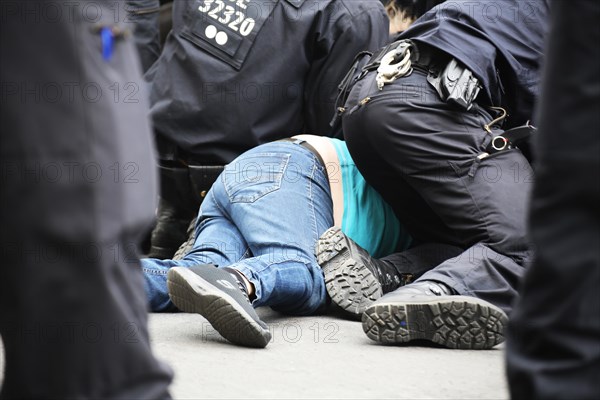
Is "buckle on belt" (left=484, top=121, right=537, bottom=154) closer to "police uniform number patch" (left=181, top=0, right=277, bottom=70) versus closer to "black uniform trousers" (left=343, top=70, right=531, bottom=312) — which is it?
"black uniform trousers" (left=343, top=70, right=531, bottom=312)

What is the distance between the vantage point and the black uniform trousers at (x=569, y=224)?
132cm

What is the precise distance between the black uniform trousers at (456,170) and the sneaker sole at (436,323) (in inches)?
7.2

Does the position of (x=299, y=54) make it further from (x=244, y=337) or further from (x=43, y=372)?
(x=43, y=372)

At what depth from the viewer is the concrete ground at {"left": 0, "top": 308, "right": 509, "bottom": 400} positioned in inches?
91.0

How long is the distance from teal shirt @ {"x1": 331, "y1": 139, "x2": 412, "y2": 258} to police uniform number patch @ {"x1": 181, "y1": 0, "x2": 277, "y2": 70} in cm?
63

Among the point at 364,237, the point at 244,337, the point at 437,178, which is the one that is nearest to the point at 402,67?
the point at 437,178

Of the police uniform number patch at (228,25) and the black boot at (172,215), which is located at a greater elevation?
the police uniform number patch at (228,25)

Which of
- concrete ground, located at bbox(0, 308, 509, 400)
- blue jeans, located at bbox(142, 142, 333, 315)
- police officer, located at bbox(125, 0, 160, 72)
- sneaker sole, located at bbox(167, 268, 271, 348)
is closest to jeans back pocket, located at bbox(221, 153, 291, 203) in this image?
blue jeans, located at bbox(142, 142, 333, 315)

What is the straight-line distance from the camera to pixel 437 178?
3.08 meters

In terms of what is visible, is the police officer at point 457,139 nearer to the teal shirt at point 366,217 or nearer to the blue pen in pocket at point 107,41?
the teal shirt at point 366,217

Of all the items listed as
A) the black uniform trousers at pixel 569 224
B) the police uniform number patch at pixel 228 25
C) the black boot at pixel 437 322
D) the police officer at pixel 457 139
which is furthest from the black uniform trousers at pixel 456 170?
the black uniform trousers at pixel 569 224

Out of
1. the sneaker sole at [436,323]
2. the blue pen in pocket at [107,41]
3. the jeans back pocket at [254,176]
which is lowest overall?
the sneaker sole at [436,323]

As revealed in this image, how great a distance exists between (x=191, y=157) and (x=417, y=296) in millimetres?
1511

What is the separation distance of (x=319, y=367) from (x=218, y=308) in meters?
0.32
